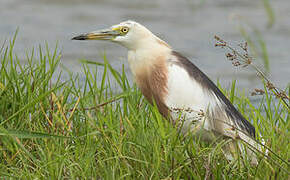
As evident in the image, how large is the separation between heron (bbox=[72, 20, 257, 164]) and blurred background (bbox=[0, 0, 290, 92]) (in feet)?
17.4

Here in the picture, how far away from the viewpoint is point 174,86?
500cm

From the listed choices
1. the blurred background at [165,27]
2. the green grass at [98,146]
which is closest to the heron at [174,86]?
the green grass at [98,146]

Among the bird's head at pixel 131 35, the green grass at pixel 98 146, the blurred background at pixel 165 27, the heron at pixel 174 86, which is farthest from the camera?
the blurred background at pixel 165 27

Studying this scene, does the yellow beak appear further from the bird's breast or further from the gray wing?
the gray wing

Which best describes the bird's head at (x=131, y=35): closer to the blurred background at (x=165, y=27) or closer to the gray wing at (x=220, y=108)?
the gray wing at (x=220, y=108)

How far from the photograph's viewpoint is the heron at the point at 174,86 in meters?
5.00

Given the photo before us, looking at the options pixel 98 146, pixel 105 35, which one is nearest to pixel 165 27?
pixel 105 35

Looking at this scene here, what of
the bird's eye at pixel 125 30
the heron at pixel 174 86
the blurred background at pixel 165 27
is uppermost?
the bird's eye at pixel 125 30

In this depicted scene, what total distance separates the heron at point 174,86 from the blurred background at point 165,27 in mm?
5300

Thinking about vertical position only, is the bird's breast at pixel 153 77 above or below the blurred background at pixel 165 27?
above

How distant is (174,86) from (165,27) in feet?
28.9

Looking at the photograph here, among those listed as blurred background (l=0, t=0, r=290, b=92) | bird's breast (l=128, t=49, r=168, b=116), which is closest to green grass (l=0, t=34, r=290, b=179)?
bird's breast (l=128, t=49, r=168, b=116)

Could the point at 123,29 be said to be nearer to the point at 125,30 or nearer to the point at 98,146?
the point at 125,30

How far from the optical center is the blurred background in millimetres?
11500
